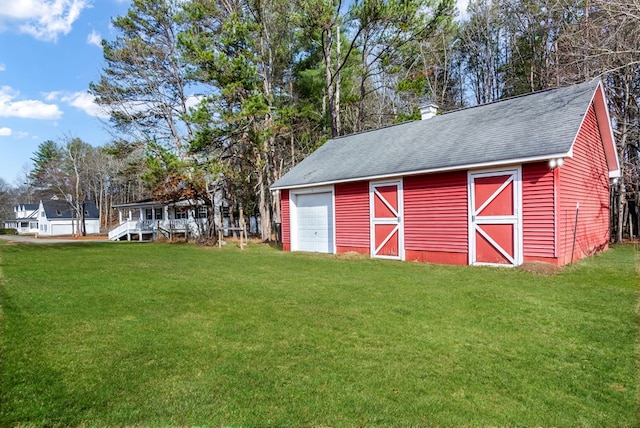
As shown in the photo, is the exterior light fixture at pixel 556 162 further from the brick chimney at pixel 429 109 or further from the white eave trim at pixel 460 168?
the brick chimney at pixel 429 109

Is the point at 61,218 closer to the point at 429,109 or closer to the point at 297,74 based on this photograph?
the point at 297,74

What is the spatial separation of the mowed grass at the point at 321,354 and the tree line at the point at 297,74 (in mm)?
11509

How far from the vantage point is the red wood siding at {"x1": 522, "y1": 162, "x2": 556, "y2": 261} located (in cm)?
828

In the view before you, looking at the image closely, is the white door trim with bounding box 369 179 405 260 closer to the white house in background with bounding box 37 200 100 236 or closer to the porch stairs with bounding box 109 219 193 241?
the porch stairs with bounding box 109 219 193 241

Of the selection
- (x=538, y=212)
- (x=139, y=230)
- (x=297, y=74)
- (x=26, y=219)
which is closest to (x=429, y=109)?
(x=538, y=212)

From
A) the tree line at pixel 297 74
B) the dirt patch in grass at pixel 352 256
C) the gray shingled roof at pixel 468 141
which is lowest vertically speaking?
the dirt patch in grass at pixel 352 256

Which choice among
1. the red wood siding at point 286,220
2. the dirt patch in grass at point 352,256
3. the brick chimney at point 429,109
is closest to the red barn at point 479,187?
the dirt patch in grass at point 352,256

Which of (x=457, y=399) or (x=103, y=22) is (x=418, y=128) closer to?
(x=457, y=399)

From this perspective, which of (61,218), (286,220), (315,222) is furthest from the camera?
(61,218)

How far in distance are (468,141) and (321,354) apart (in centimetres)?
832

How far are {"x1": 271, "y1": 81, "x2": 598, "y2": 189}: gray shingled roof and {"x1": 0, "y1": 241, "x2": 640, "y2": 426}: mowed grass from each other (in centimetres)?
328

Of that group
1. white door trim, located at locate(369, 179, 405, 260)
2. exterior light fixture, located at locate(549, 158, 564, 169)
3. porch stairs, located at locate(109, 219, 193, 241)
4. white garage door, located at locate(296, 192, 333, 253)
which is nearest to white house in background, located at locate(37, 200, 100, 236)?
porch stairs, located at locate(109, 219, 193, 241)

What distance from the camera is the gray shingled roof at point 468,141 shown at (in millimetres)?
8734

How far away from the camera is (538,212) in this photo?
27.7ft
